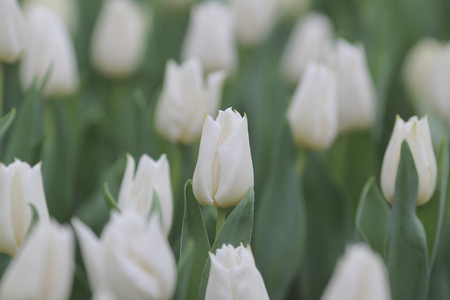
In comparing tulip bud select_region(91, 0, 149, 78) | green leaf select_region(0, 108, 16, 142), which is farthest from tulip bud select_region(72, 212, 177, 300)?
tulip bud select_region(91, 0, 149, 78)

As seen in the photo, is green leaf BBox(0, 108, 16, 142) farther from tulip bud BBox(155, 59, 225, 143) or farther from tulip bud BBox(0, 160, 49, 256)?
tulip bud BBox(155, 59, 225, 143)

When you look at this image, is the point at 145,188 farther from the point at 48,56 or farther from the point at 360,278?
the point at 48,56

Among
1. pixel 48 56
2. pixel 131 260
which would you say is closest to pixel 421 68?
pixel 48 56

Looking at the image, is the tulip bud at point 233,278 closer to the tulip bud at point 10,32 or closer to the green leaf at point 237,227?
the green leaf at point 237,227

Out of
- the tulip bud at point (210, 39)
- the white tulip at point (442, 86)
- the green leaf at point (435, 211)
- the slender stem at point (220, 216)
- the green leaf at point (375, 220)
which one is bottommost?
the slender stem at point (220, 216)

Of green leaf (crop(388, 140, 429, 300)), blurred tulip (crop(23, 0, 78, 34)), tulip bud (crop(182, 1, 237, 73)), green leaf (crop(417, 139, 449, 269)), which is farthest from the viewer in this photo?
blurred tulip (crop(23, 0, 78, 34))

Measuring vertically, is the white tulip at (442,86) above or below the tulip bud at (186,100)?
above

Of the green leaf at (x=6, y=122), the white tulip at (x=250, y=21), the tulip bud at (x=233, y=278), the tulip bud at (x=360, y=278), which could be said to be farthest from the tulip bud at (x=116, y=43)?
the tulip bud at (x=360, y=278)
